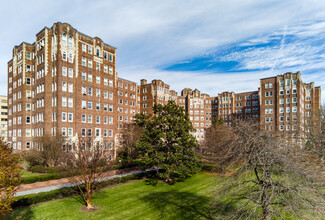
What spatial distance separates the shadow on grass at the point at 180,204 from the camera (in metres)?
16.8

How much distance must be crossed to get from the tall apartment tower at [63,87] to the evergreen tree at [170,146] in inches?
458

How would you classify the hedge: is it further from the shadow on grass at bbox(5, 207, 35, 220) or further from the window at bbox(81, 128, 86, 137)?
the window at bbox(81, 128, 86, 137)

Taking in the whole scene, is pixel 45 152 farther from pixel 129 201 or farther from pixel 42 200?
pixel 129 201

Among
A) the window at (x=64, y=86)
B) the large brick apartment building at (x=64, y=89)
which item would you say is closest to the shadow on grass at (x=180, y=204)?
the large brick apartment building at (x=64, y=89)

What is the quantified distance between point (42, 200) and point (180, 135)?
17.9 meters

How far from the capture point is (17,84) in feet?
163

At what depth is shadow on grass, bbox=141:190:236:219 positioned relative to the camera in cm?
1675

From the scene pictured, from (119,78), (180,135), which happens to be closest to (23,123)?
(119,78)

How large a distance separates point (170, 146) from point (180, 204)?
10.4 m

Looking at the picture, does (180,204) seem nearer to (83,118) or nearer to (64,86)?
(83,118)

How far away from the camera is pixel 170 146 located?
29.4 m

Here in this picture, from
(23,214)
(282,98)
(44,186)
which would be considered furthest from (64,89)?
(282,98)

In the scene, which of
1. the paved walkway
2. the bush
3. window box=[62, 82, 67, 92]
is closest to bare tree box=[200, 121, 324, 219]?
the paved walkway

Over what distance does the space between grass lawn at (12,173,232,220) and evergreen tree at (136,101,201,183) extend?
263 centimetres
